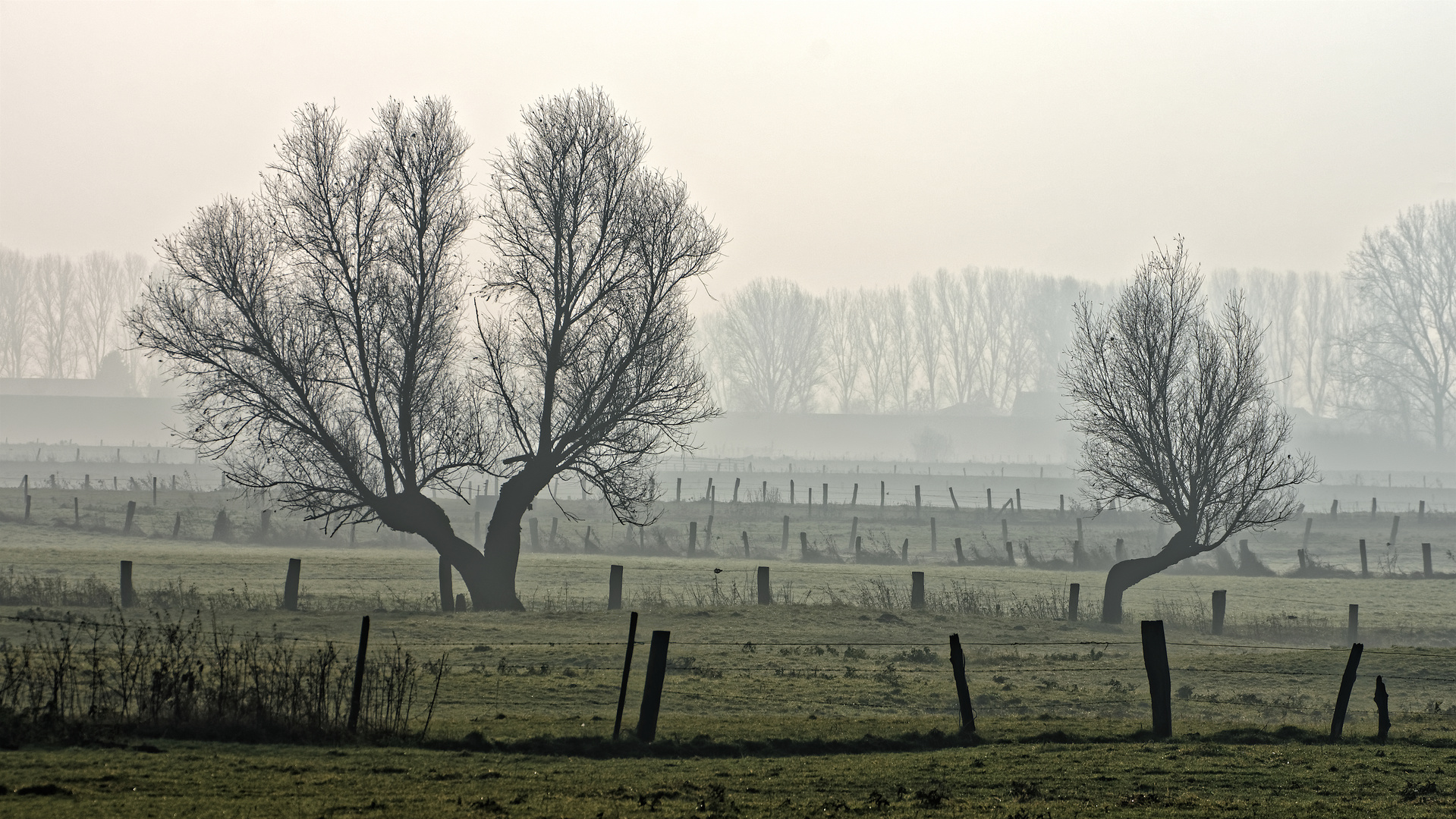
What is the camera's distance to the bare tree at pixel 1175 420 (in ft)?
91.7

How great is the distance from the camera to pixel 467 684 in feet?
52.0

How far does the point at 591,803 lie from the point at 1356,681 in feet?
50.5

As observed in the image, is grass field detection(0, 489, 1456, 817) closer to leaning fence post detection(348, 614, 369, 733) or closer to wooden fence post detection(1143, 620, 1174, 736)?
wooden fence post detection(1143, 620, 1174, 736)

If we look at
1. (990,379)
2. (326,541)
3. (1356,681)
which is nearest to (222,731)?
(1356,681)

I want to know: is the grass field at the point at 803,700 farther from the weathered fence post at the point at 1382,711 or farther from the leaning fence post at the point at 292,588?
the leaning fence post at the point at 292,588

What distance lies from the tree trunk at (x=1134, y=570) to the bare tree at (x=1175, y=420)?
3 cm

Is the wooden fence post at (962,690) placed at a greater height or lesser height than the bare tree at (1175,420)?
lesser

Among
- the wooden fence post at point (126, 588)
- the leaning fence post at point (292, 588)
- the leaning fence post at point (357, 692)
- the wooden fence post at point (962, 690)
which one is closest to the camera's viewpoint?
the leaning fence post at point (357, 692)

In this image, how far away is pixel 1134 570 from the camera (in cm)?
2889

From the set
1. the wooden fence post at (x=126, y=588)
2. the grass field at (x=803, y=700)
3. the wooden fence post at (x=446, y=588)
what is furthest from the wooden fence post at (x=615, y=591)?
the wooden fence post at (x=126, y=588)

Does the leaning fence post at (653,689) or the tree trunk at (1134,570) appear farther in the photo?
the tree trunk at (1134,570)

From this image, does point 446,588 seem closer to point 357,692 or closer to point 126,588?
point 126,588

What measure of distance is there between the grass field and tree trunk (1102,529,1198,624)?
51.0 inches

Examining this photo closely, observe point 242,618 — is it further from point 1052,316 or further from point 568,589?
point 1052,316
